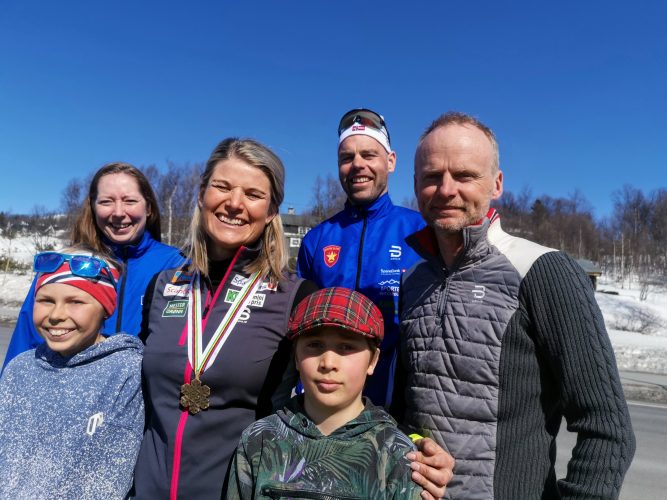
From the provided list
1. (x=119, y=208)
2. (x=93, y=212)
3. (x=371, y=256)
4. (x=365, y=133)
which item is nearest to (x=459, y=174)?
(x=371, y=256)

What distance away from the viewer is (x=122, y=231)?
322 centimetres

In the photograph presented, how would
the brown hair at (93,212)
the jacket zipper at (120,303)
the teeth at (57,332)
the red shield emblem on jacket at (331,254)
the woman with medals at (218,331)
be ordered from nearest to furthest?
the woman with medals at (218,331), the teeth at (57,332), the jacket zipper at (120,303), the brown hair at (93,212), the red shield emblem on jacket at (331,254)

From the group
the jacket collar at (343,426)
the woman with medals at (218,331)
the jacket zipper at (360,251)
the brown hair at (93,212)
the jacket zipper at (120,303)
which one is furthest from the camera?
the jacket zipper at (360,251)

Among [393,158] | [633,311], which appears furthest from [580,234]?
[393,158]

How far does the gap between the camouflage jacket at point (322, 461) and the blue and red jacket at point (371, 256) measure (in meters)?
1.11

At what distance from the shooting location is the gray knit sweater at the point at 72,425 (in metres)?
2.16

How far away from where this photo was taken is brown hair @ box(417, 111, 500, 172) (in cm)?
208

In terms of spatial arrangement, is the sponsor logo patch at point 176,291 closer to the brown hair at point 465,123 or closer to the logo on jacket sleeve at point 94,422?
the logo on jacket sleeve at point 94,422

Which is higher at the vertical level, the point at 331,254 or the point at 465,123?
the point at 465,123

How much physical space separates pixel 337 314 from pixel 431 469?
2.27 ft

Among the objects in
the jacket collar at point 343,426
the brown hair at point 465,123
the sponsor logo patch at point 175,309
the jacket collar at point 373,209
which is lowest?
the jacket collar at point 343,426

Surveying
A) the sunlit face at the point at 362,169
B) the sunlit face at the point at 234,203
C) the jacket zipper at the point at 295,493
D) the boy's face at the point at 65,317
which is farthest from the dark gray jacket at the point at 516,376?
the boy's face at the point at 65,317

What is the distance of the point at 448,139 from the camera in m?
2.04

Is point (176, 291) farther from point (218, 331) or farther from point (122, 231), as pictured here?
point (122, 231)
